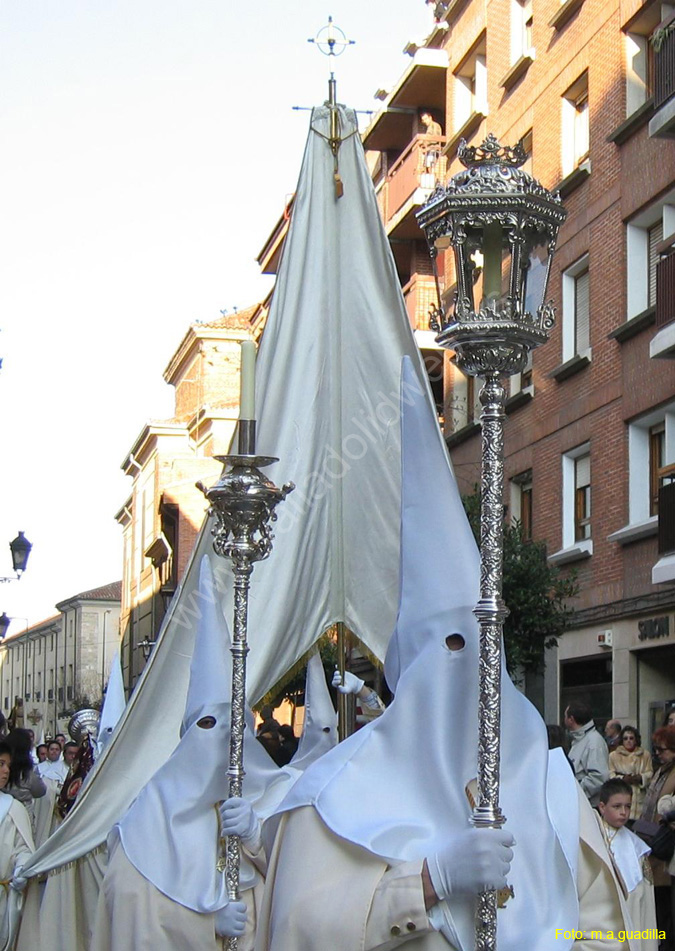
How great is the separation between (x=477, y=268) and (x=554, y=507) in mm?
17955

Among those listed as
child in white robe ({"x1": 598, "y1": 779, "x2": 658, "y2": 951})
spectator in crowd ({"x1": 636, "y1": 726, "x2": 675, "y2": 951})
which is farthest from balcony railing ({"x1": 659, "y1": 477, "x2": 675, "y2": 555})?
child in white robe ({"x1": 598, "y1": 779, "x2": 658, "y2": 951})

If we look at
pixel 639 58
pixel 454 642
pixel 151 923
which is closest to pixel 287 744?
pixel 151 923

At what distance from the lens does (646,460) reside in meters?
19.9

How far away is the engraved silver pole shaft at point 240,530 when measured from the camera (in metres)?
6.79

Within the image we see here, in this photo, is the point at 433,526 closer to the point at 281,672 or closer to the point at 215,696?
the point at 215,696

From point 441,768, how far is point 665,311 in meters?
14.5

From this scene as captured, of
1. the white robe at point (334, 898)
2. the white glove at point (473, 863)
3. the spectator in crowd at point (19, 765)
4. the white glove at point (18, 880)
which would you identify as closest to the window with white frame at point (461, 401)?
the spectator in crowd at point (19, 765)

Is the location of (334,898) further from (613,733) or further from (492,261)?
(613,733)

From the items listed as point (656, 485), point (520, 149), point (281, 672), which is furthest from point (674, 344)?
point (520, 149)

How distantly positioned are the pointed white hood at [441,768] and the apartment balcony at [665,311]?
1365cm

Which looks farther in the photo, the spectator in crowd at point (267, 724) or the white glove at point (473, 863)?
the spectator in crowd at point (267, 724)

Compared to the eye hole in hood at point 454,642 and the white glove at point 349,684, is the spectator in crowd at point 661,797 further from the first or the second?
the eye hole in hood at point 454,642

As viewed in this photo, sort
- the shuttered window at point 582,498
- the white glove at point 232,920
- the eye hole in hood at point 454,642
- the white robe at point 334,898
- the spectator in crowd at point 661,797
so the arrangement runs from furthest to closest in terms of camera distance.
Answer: the shuttered window at point 582,498
the spectator in crowd at point 661,797
the white glove at point 232,920
the eye hole in hood at point 454,642
the white robe at point 334,898

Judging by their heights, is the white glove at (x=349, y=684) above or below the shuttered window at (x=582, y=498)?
below
